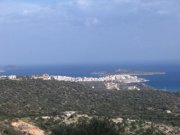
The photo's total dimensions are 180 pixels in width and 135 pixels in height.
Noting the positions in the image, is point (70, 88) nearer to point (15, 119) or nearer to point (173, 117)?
point (173, 117)

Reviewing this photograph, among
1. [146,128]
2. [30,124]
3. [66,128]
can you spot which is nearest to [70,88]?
[146,128]

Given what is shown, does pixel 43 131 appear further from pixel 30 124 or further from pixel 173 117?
pixel 173 117

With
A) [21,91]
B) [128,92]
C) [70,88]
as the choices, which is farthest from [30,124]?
[128,92]

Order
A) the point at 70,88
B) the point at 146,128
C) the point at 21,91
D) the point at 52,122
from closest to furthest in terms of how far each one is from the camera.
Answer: the point at 52,122
the point at 146,128
the point at 21,91
the point at 70,88

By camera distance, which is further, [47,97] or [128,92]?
[128,92]

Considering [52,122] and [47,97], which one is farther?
[47,97]

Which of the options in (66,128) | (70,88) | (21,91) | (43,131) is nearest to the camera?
(66,128)
